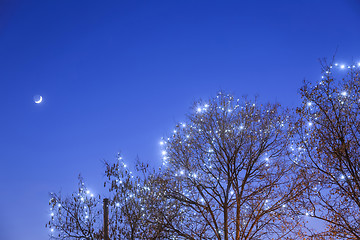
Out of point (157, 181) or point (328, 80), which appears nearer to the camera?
point (328, 80)

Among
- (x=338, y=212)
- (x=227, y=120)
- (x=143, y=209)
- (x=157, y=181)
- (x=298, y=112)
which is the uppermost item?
(x=227, y=120)

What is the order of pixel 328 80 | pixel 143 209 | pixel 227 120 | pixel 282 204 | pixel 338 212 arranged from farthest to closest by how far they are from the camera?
pixel 227 120, pixel 143 209, pixel 282 204, pixel 328 80, pixel 338 212

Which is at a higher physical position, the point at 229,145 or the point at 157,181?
the point at 229,145

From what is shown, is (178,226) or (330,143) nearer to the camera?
(330,143)

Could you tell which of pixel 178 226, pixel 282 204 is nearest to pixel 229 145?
pixel 282 204

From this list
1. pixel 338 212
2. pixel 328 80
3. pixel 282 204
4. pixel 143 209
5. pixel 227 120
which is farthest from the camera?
pixel 227 120

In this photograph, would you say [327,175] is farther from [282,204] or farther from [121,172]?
[121,172]

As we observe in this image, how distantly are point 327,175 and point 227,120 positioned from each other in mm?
4429

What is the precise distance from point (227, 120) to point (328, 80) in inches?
166

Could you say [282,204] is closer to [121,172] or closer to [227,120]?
[227,120]

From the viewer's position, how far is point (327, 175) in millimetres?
10109

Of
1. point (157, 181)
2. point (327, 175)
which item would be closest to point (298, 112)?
point (327, 175)

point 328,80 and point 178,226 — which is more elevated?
point 328,80

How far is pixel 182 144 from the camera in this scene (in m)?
13.2
